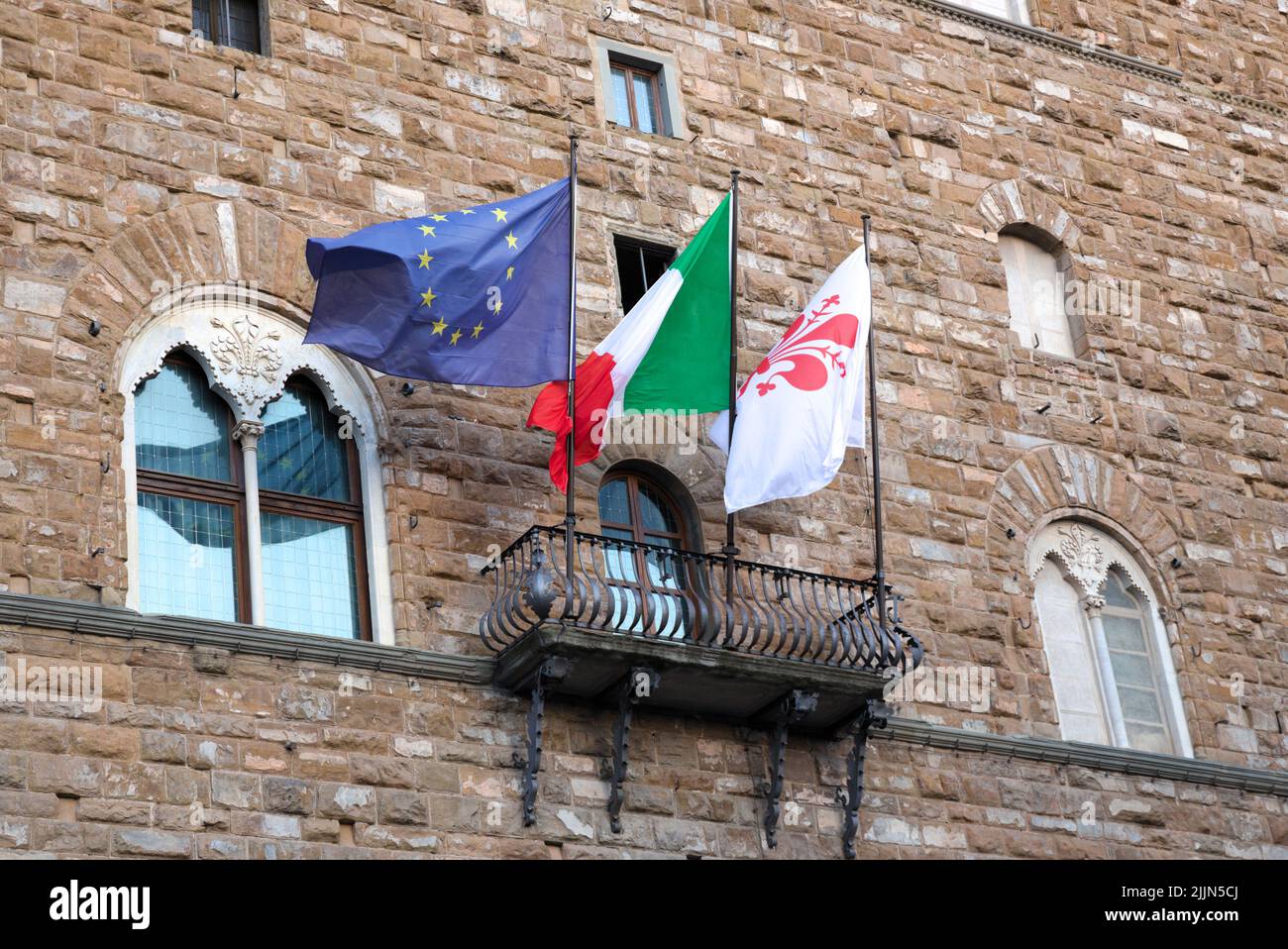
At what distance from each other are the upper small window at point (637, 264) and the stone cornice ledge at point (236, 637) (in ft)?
13.2

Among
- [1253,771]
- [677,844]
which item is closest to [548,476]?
[677,844]

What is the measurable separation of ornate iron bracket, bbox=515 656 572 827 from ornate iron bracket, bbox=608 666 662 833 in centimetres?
51

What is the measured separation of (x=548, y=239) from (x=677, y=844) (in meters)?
4.67

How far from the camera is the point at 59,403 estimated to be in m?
16.8

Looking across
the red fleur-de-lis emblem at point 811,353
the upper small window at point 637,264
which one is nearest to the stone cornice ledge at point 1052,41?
the upper small window at point 637,264

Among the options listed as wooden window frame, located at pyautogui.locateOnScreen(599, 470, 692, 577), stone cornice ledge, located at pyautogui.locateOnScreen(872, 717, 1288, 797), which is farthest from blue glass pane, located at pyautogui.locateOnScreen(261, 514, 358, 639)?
stone cornice ledge, located at pyautogui.locateOnScreen(872, 717, 1288, 797)

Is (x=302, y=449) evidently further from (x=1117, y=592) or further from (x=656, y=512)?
(x=1117, y=592)

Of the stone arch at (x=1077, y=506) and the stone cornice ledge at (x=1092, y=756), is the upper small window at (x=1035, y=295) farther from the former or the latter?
the stone cornice ledge at (x=1092, y=756)

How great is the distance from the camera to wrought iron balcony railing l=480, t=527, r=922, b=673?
57.0 feet

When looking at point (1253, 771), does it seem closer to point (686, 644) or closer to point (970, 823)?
point (970, 823)

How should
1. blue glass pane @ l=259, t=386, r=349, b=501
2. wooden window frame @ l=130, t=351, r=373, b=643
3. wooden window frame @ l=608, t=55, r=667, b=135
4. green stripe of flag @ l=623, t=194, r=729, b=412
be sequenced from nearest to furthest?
wooden window frame @ l=130, t=351, r=373, b=643, blue glass pane @ l=259, t=386, r=349, b=501, green stripe of flag @ l=623, t=194, r=729, b=412, wooden window frame @ l=608, t=55, r=667, b=135

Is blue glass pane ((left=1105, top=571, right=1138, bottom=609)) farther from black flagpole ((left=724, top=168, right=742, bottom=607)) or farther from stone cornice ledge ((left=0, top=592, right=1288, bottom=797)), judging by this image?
black flagpole ((left=724, top=168, right=742, bottom=607))

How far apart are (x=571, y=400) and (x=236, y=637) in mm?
3145

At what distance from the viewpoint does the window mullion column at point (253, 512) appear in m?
17.0
